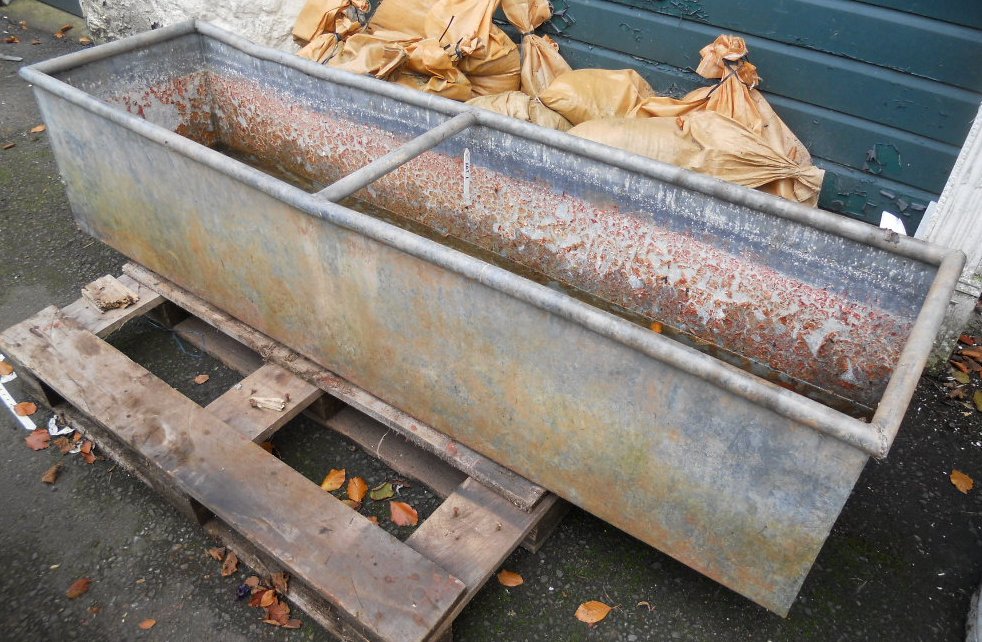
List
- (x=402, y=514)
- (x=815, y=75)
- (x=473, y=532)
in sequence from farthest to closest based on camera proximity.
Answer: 1. (x=815, y=75)
2. (x=402, y=514)
3. (x=473, y=532)

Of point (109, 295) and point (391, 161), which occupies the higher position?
point (391, 161)

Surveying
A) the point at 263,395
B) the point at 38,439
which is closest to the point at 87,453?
the point at 38,439

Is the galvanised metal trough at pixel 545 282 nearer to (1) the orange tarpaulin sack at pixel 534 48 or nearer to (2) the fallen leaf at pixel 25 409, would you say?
(2) the fallen leaf at pixel 25 409

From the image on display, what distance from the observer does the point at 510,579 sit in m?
2.40

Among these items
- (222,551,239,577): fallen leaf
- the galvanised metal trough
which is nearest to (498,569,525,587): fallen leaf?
the galvanised metal trough

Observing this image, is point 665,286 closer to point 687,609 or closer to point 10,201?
point 687,609

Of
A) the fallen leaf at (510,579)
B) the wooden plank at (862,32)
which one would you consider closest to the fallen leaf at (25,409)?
the fallen leaf at (510,579)

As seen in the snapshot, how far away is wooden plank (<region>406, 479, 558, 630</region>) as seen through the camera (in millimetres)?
2195

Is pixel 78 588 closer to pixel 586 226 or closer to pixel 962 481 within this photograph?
pixel 586 226

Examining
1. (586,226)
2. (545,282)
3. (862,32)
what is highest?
(862,32)

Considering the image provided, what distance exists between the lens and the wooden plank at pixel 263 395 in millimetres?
2615

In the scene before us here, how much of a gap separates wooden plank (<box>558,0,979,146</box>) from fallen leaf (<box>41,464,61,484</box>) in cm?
309

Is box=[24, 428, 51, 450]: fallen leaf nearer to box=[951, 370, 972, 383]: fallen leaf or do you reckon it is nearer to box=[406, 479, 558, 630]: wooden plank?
box=[406, 479, 558, 630]: wooden plank

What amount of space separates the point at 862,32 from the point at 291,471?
2816mm
